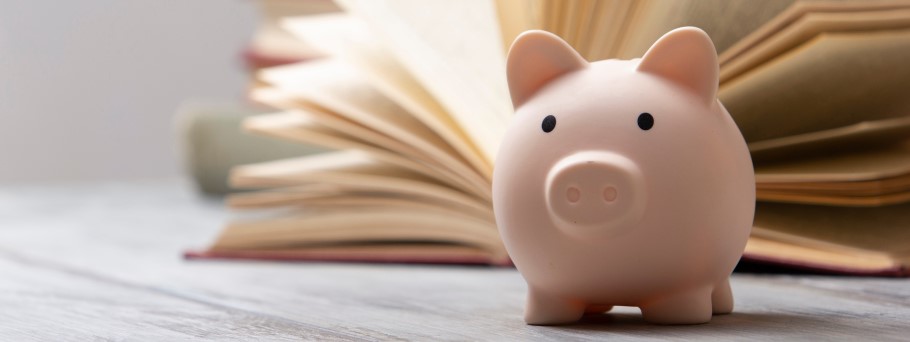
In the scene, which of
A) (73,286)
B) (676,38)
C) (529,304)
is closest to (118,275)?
(73,286)

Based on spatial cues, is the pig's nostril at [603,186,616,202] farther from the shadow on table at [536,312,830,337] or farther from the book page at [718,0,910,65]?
the book page at [718,0,910,65]

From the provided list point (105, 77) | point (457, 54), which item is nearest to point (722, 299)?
point (457, 54)

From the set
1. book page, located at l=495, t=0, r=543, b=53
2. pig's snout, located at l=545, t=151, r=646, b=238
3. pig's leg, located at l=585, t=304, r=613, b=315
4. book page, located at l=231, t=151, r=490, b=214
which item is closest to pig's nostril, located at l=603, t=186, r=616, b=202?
pig's snout, located at l=545, t=151, r=646, b=238

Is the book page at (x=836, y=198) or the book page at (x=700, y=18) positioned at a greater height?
the book page at (x=700, y=18)

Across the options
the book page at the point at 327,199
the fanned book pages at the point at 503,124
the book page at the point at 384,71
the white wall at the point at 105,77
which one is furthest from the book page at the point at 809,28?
the white wall at the point at 105,77

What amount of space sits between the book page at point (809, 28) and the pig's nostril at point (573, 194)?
307mm

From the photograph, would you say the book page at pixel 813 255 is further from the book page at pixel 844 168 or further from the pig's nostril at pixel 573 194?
the pig's nostril at pixel 573 194

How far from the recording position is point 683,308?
651 mm

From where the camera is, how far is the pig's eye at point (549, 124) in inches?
25.1

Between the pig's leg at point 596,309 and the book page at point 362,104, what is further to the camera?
the book page at point 362,104

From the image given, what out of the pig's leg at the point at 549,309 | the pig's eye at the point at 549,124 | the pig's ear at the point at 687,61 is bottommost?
the pig's leg at the point at 549,309

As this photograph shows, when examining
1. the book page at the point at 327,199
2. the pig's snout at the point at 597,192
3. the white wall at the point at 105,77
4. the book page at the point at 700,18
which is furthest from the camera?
the white wall at the point at 105,77

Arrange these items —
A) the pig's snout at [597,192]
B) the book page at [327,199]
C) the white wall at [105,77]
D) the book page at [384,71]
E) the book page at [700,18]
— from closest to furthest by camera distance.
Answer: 1. the pig's snout at [597,192]
2. the book page at [700,18]
3. the book page at [384,71]
4. the book page at [327,199]
5. the white wall at [105,77]

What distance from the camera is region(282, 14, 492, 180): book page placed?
95 cm
